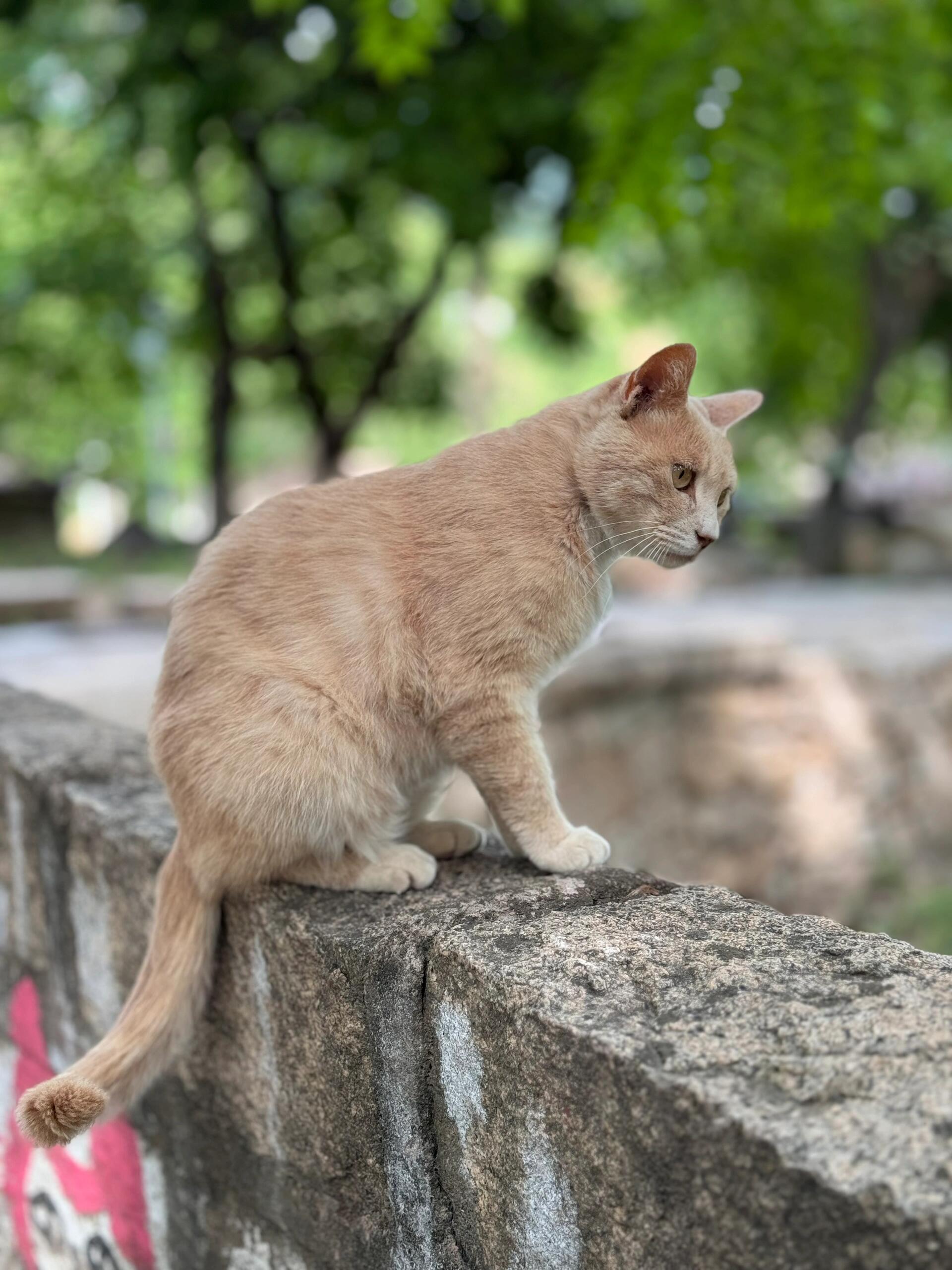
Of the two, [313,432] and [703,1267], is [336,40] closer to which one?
[313,432]

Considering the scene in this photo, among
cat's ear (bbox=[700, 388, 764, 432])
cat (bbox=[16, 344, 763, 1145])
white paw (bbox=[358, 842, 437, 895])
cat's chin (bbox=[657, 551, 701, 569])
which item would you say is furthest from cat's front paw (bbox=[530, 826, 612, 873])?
cat's ear (bbox=[700, 388, 764, 432])

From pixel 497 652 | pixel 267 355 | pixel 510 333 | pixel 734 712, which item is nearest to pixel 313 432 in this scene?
pixel 267 355

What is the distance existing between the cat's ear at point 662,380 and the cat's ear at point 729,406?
0.43 feet

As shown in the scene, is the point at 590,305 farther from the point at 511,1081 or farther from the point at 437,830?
the point at 511,1081

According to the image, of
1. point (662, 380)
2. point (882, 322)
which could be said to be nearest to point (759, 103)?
point (662, 380)

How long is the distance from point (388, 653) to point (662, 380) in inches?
21.5

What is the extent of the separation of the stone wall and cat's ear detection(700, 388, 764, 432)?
71 cm

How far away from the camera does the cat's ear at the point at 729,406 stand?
6.16 ft

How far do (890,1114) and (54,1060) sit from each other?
1821 mm

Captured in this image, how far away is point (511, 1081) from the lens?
1.24 m

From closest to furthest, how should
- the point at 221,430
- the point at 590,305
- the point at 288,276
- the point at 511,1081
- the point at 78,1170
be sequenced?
the point at 511,1081 < the point at 78,1170 < the point at 288,276 < the point at 221,430 < the point at 590,305

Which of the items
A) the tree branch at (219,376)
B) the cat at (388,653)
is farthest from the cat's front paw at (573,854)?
the tree branch at (219,376)

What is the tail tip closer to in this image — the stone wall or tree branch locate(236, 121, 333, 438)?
the stone wall

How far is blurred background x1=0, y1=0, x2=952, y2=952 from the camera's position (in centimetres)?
416
